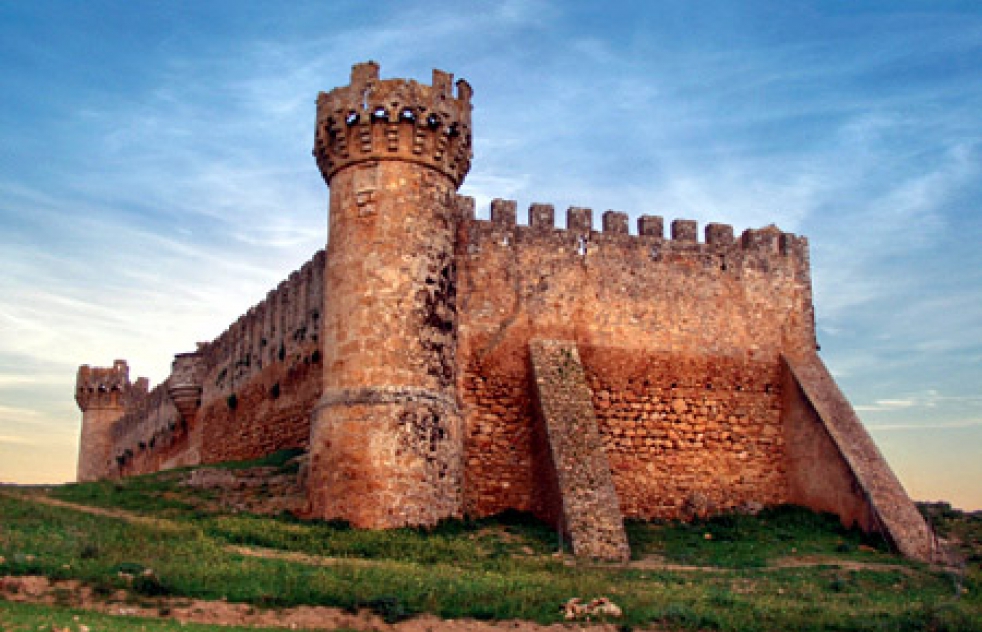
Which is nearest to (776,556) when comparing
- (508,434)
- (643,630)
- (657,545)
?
(657,545)

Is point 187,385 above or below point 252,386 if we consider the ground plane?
above

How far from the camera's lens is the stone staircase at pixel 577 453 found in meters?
17.0

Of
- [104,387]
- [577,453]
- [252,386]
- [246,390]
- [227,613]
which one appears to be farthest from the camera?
[104,387]

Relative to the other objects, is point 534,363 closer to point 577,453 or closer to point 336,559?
point 577,453

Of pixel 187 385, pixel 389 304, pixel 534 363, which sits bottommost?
pixel 534 363

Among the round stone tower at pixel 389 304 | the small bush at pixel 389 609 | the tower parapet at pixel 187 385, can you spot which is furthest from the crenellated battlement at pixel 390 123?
the tower parapet at pixel 187 385

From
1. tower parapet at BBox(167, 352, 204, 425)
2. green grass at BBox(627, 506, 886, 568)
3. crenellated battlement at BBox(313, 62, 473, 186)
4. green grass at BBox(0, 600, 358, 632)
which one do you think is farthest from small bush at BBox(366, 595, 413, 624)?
tower parapet at BBox(167, 352, 204, 425)

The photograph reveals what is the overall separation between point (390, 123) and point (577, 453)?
6929 mm

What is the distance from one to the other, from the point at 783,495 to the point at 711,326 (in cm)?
382

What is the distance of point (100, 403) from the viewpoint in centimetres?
4997

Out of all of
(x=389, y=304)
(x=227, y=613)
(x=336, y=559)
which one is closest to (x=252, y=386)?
(x=389, y=304)

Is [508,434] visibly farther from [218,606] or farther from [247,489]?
[218,606]

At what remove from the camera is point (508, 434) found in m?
19.9

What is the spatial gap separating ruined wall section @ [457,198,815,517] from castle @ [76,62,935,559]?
4cm
